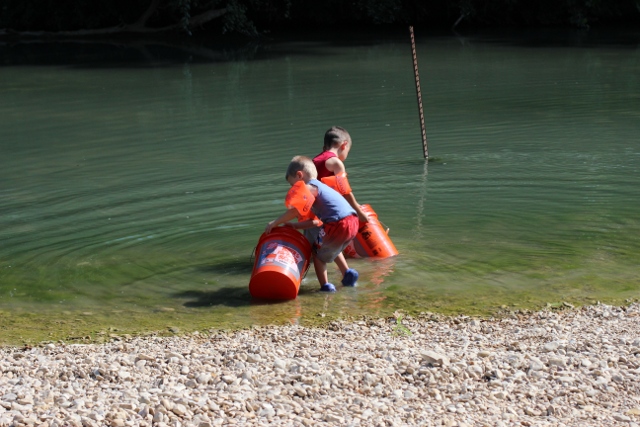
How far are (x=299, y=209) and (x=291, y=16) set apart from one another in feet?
103

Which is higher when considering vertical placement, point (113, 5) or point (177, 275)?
point (113, 5)

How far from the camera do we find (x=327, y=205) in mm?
7227

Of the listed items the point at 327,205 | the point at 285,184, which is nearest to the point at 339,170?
the point at 327,205

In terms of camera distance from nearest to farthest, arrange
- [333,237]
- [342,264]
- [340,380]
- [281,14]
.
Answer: [340,380] → [333,237] → [342,264] → [281,14]

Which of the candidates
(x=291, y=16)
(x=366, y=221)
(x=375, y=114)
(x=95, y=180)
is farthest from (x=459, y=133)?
(x=291, y=16)

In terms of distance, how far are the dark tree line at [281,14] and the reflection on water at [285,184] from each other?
431 inches

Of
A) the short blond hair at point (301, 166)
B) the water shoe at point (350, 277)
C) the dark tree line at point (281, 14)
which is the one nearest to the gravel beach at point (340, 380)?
the water shoe at point (350, 277)

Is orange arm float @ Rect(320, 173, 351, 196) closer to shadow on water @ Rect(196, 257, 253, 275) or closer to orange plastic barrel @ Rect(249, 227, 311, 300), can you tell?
orange plastic barrel @ Rect(249, 227, 311, 300)

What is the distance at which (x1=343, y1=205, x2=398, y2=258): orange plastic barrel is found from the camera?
821cm

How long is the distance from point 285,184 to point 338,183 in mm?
3749

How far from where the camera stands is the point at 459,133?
14.4 m

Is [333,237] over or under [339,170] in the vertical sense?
under

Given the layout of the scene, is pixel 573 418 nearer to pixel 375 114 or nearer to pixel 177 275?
pixel 177 275

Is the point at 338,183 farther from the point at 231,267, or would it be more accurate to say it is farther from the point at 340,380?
the point at 340,380
